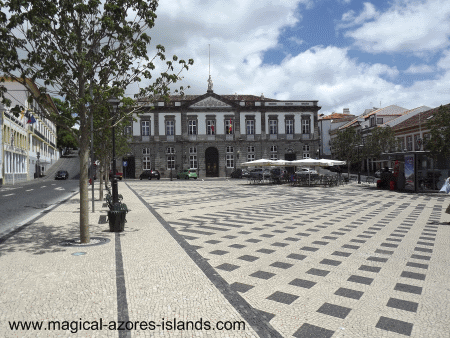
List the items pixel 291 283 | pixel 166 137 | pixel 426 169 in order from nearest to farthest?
1. pixel 291 283
2. pixel 426 169
3. pixel 166 137

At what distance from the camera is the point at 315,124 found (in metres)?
54.5

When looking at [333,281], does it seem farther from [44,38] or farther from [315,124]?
[315,124]

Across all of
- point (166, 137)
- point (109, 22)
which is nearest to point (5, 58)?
point (109, 22)

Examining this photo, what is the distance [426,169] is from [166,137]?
124 feet

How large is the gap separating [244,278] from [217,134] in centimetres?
4841

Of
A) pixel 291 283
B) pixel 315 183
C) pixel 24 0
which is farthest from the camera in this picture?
pixel 315 183

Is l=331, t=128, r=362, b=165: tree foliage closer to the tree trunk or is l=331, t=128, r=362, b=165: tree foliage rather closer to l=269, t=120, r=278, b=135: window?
l=269, t=120, r=278, b=135: window

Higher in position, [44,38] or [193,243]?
[44,38]

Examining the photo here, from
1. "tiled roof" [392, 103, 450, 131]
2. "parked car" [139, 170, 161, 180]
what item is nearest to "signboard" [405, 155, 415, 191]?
"tiled roof" [392, 103, 450, 131]

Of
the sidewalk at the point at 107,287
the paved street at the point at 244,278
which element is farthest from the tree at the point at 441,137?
the sidewalk at the point at 107,287

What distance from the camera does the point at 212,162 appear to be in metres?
53.3

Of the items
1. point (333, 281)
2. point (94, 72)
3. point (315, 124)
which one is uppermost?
point (315, 124)

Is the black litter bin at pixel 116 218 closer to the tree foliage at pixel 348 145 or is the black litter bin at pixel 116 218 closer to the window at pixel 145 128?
the tree foliage at pixel 348 145

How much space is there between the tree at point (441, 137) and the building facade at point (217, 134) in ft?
108
